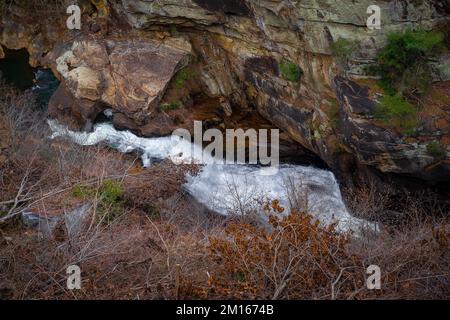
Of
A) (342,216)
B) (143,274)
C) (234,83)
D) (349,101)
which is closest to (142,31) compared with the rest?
(234,83)

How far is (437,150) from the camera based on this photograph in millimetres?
Answer: 11688

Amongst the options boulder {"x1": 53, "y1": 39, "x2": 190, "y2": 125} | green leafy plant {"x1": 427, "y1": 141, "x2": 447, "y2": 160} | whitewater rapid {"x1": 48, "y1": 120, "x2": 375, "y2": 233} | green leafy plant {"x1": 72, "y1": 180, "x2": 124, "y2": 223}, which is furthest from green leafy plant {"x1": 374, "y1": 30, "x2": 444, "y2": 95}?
green leafy plant {"x1": 72, "y1": 180, "x2": 124, "y2": 223}

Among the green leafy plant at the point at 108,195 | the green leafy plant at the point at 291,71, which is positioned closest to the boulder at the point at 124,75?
the green leafy plant at the point at 108,195

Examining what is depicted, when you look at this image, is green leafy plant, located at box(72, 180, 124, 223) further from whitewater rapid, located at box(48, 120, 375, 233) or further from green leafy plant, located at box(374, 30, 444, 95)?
green leafy plant, located at box(374, 30, 444, 95)

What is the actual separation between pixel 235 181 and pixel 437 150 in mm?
6504

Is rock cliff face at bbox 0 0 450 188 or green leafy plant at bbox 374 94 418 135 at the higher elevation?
rock cliff face at bbox 0 0 450 188

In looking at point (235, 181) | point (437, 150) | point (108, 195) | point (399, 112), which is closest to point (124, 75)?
point (108, 195)

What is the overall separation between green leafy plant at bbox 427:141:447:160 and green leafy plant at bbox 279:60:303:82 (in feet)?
14.4

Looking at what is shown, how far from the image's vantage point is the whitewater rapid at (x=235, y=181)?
14.2 meters

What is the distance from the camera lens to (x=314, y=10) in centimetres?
1216

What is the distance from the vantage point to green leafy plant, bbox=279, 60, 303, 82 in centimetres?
1411

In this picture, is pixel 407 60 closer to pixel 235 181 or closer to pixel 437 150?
pixel 437 150

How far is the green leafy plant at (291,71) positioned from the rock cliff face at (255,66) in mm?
97

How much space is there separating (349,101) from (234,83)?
6027 millimetres
